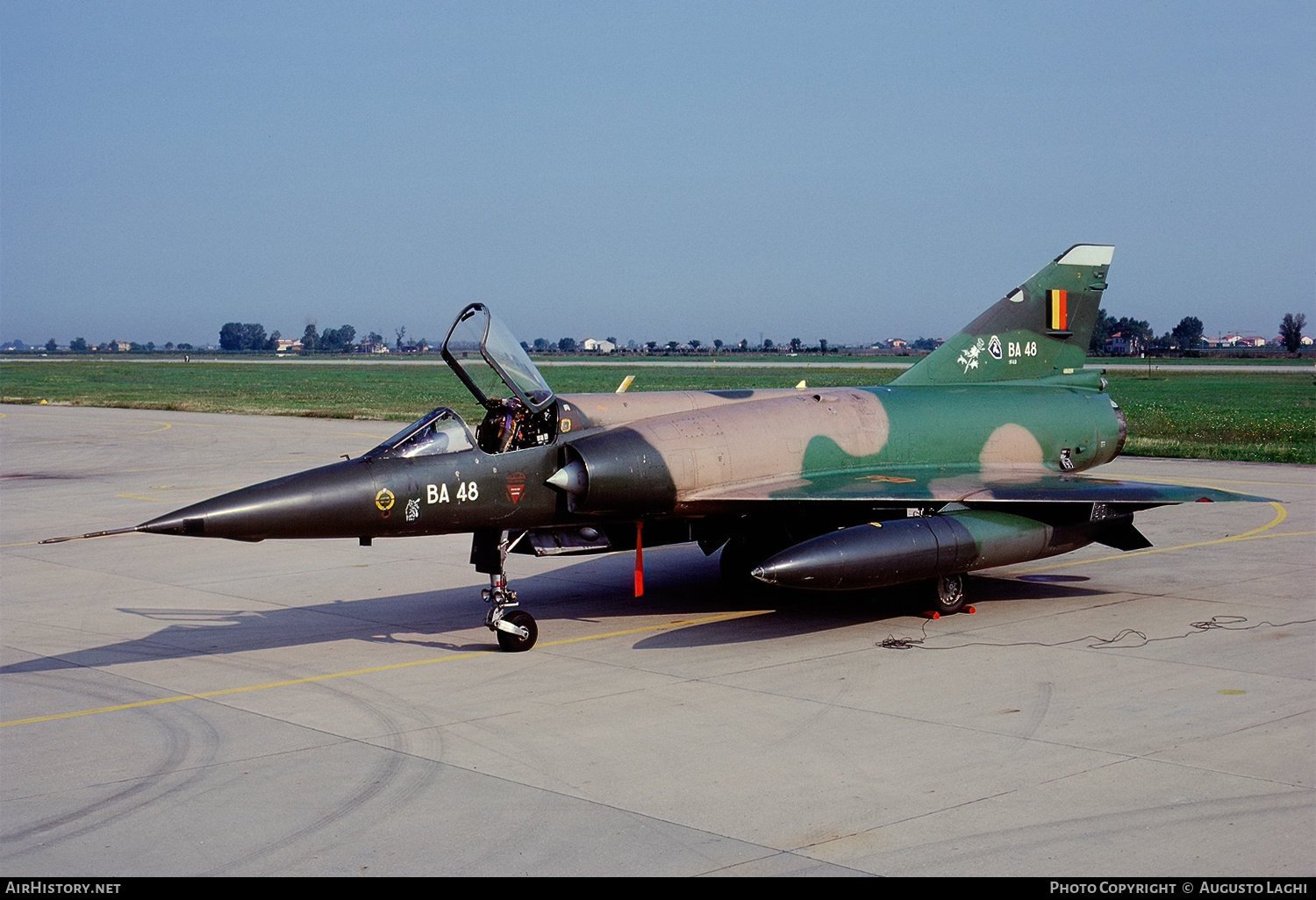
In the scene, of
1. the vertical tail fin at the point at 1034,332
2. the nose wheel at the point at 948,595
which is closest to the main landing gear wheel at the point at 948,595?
the nose wheel at the point at 948,595

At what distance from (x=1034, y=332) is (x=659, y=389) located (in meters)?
31.6

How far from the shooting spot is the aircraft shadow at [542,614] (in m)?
11.7

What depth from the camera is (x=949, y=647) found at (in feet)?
37.0

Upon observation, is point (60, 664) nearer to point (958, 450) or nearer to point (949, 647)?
point (949, 647)

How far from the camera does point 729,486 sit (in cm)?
1239

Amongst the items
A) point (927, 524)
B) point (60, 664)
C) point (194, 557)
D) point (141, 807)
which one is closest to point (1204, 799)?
point (927, 524)

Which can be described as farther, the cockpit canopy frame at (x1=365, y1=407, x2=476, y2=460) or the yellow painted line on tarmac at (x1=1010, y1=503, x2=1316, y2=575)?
the yellow painted line on tarmac at (x1=1010, y1=503, x2=1316, y2=575)

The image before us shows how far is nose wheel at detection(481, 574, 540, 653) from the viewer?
36.8 ft

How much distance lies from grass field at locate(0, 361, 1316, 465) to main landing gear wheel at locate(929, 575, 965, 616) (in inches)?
544

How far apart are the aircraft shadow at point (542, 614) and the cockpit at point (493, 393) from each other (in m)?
1.93

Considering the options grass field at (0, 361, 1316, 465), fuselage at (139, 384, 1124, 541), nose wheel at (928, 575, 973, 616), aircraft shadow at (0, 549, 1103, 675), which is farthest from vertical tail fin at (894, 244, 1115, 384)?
grass field at (0, 361, 1316, 465)

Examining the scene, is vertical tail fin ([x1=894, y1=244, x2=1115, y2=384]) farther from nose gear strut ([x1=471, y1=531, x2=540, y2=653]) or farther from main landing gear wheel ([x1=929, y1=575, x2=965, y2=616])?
nose gear strut ([x1=471, y1=531, x2=540, y2=653])

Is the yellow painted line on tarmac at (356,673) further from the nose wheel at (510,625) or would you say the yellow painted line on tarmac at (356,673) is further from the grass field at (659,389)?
the grass field at (659,389)

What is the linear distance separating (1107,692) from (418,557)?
980 cm
